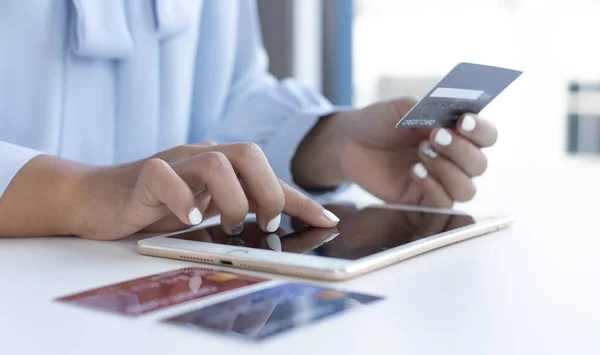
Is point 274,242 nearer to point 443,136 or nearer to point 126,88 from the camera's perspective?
point 443,136

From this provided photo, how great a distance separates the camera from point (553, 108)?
4.89 metres

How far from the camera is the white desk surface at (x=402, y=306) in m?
0.38

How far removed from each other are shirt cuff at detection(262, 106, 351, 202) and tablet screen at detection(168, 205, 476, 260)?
295 millimetres

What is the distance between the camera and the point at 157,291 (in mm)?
482

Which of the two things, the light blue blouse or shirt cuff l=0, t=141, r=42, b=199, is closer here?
shirt cuff l=0, t=141, r=42, b=199

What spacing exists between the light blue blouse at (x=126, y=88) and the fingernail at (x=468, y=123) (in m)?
0.29

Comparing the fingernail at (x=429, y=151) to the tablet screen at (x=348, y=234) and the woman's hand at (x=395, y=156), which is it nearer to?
the woman's hand at (x=395, y=156)

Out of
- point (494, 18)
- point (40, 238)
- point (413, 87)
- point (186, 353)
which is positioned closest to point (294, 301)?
point (186, 353)

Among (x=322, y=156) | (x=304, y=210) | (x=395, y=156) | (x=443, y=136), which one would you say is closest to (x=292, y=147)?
(x=322, y=156)

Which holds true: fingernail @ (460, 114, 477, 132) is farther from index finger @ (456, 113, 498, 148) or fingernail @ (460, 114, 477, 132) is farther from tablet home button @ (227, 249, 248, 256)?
tablet home button @ (227, 249, 248, 256)

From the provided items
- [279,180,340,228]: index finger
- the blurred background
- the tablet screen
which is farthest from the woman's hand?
the blurred background

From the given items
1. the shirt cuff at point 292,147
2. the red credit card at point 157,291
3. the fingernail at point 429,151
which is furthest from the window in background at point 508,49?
the red credit card at point 157,291

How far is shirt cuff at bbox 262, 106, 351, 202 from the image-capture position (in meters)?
1.10

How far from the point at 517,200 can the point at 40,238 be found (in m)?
0.67
